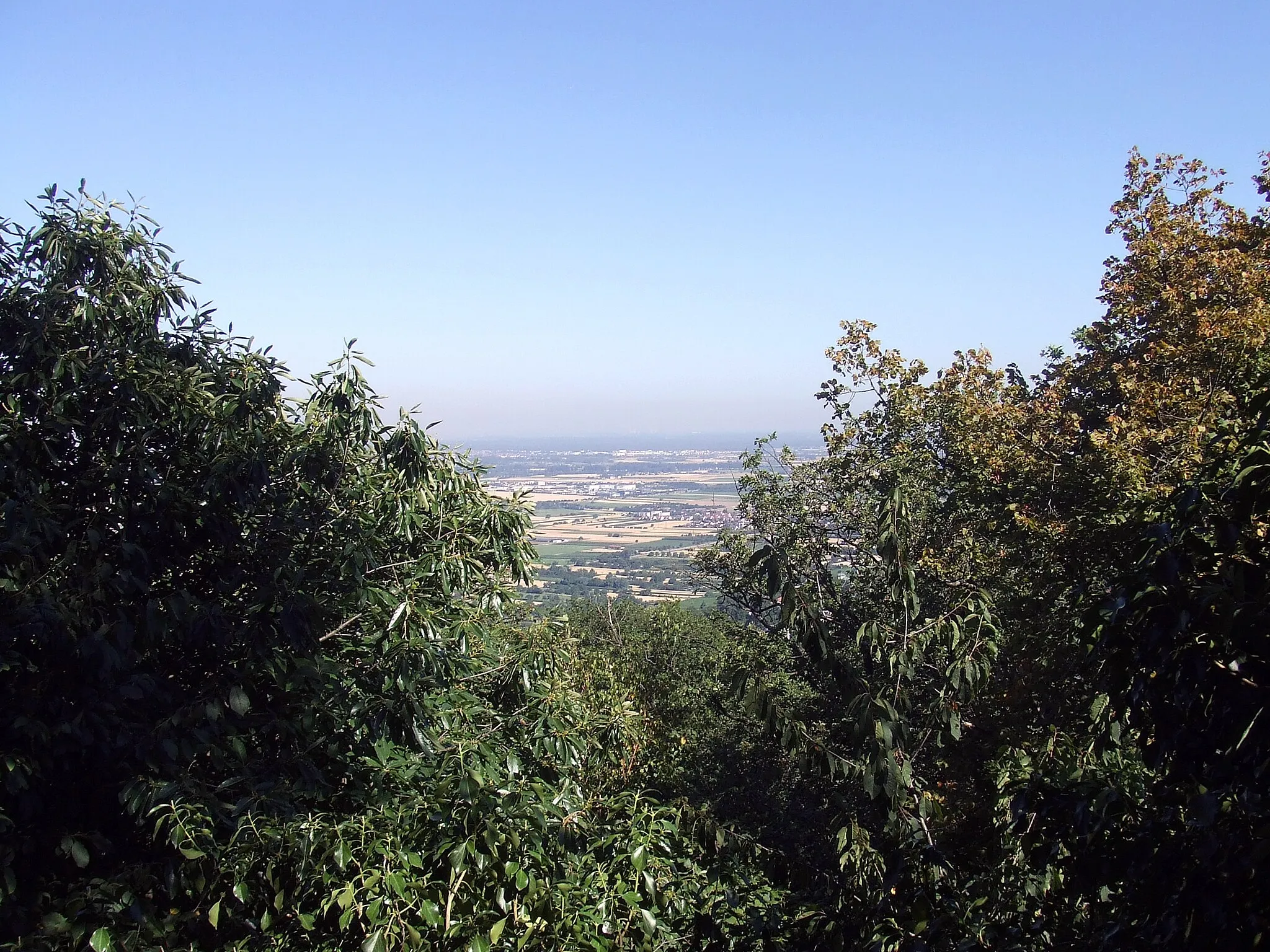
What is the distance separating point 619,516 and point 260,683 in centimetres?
6785

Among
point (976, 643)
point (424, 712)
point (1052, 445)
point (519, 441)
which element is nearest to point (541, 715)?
point (424, 712)

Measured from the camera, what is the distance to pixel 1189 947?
6.77ft

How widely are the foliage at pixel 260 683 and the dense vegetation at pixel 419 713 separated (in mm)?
25

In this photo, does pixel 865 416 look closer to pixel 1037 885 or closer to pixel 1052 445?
pixel 1052 445

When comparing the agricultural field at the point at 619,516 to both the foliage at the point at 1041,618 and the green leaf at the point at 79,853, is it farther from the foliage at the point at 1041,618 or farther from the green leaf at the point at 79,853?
the green leaf at the point at 79,853

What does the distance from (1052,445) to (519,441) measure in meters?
149

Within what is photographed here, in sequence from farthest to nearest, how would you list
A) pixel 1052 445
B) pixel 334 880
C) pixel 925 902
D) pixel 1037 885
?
pixel 1052 445
pixel 334 880
pixel 1037 885
pixel 925 902

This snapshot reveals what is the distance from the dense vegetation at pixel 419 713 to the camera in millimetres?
2508

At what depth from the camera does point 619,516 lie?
73.2 m

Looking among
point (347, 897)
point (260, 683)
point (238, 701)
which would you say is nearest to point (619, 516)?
point (260, 683)

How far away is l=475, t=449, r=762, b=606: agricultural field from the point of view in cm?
4616

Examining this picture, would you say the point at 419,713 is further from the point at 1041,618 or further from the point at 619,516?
the point at 619,516

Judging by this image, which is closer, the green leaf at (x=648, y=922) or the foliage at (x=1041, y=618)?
the foliage at (x=1041, y=618)

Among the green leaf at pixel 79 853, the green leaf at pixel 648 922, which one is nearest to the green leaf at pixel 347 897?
the green leaf at pixel 648 922
